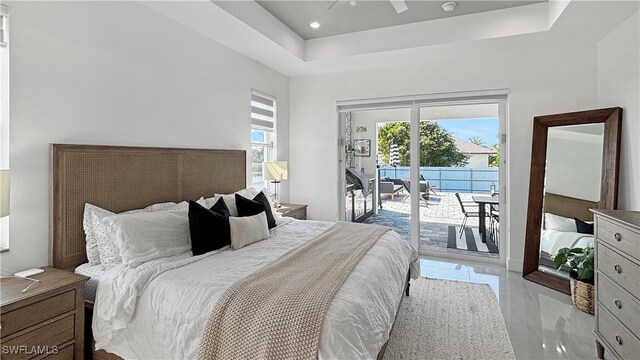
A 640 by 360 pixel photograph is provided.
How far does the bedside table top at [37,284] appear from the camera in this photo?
163 cm

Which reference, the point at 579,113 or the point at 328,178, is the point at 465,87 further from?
the point at 328,178

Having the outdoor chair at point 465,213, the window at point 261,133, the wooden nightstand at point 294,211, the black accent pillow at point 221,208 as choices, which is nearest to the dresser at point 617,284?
the outdoor chair at point 465,213

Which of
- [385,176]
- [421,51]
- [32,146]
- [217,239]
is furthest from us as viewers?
[385,176]

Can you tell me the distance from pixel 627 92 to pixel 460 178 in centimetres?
188

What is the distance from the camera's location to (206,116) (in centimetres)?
346

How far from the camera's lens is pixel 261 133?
4586 millimetres

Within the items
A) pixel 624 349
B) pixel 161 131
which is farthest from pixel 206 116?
pixel 624 349

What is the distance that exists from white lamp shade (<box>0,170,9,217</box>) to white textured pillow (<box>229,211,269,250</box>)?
130 centimetres

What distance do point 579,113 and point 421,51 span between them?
1797mm

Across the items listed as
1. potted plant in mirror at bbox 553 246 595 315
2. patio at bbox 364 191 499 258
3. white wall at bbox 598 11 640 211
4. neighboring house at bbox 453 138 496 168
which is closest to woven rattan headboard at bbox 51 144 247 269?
patio at bbox 364 191 499 258

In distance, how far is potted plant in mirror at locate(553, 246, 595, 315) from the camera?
2.79 metres

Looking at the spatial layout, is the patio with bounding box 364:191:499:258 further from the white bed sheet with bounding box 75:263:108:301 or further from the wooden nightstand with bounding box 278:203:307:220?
the white bed sheet with bounding box 75:263:108:301

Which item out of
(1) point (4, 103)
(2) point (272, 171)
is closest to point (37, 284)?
(1) point (4, 103)

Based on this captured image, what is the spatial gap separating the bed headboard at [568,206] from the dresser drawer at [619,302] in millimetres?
1374
